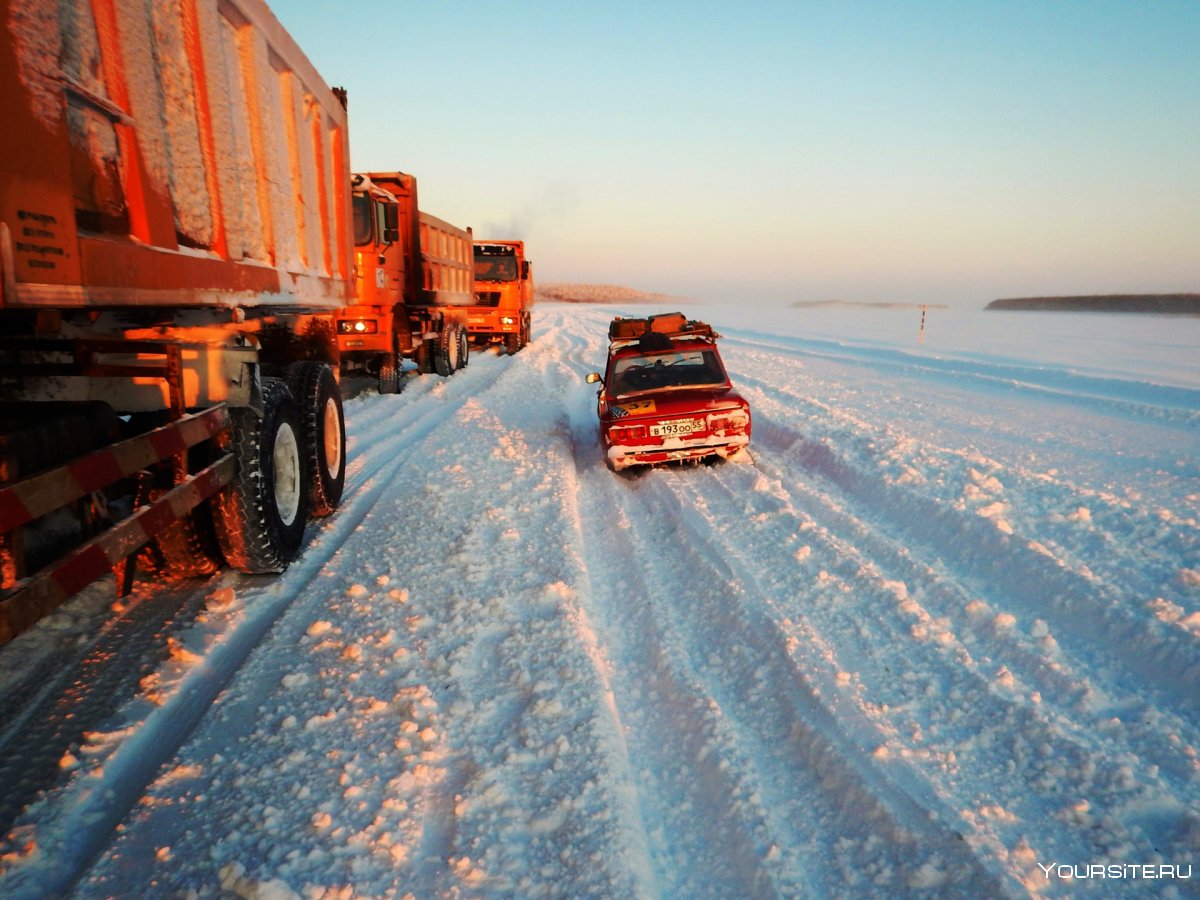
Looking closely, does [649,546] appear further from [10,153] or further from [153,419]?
[10,153]

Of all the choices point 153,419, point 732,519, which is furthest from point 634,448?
point 153,419

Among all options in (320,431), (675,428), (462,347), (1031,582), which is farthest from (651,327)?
(462,347)

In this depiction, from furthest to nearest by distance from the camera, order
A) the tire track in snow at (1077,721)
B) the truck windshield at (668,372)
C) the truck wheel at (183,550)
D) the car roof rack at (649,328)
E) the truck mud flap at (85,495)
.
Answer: the car roof rack at (649,328), the truck windshield at (668,372), the truck wheel at (183,550), the tire track in snow at (1077,721), the truck mud flap at (85,495)

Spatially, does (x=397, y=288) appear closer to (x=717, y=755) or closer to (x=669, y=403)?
(x=669, y=403)

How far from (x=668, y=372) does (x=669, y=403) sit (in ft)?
2.76

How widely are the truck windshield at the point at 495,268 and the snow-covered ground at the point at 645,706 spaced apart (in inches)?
600

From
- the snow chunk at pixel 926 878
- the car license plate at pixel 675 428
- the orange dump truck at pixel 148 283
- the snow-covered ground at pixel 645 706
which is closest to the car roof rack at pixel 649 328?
the car license plate at pixel 675 428

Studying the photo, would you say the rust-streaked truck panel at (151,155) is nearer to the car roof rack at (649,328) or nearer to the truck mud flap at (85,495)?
the truck mud flap at (85,495)

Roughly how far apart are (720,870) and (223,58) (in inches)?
174

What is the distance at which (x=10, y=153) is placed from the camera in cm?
201

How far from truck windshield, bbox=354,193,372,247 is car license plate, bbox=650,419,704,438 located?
621 cm

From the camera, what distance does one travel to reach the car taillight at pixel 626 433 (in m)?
6.97

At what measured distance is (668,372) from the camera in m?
7.90

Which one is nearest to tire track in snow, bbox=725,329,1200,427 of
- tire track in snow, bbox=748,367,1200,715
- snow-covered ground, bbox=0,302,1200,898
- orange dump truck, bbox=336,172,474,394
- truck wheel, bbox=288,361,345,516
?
snow-covered ground, bbox=0,302,1200,898
